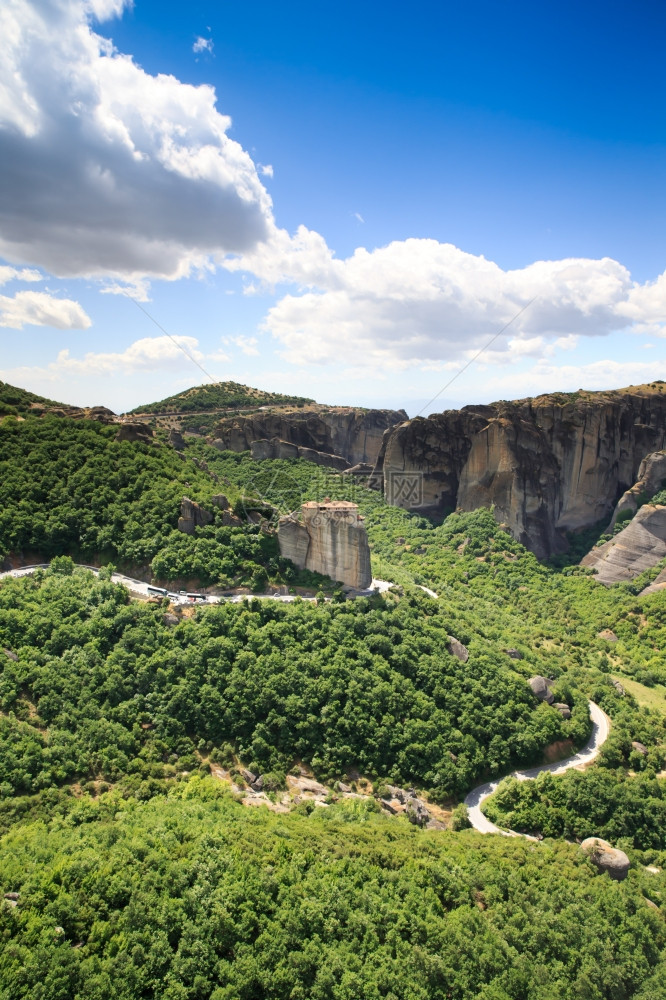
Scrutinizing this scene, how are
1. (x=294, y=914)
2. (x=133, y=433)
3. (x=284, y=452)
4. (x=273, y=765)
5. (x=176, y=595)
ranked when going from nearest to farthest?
1. (x=294, y=914)
2. (x=273, y=765)
3. (x=176, y=595)
4. (x=133, y=433)
5. (x=284, y=452)

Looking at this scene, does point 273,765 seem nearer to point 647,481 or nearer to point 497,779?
point 497,779

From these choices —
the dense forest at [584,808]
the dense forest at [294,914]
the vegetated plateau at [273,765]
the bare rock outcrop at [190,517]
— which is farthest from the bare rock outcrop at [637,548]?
the bare rock outcrop at [190,517]

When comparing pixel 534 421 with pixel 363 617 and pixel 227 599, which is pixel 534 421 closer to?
pixel 363 617

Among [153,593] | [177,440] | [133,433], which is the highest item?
[133,433]

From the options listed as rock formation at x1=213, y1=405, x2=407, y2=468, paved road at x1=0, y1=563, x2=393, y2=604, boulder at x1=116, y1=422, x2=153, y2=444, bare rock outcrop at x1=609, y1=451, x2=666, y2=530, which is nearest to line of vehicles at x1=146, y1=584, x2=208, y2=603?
paved road at x1=0, y1=563, x2=393, y2=604

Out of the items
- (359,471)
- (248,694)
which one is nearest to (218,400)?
(359,471)

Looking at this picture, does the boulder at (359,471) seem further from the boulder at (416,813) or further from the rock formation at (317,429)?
the boulder at (416,813)

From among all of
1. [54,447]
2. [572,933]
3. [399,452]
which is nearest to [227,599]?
[54,447]
